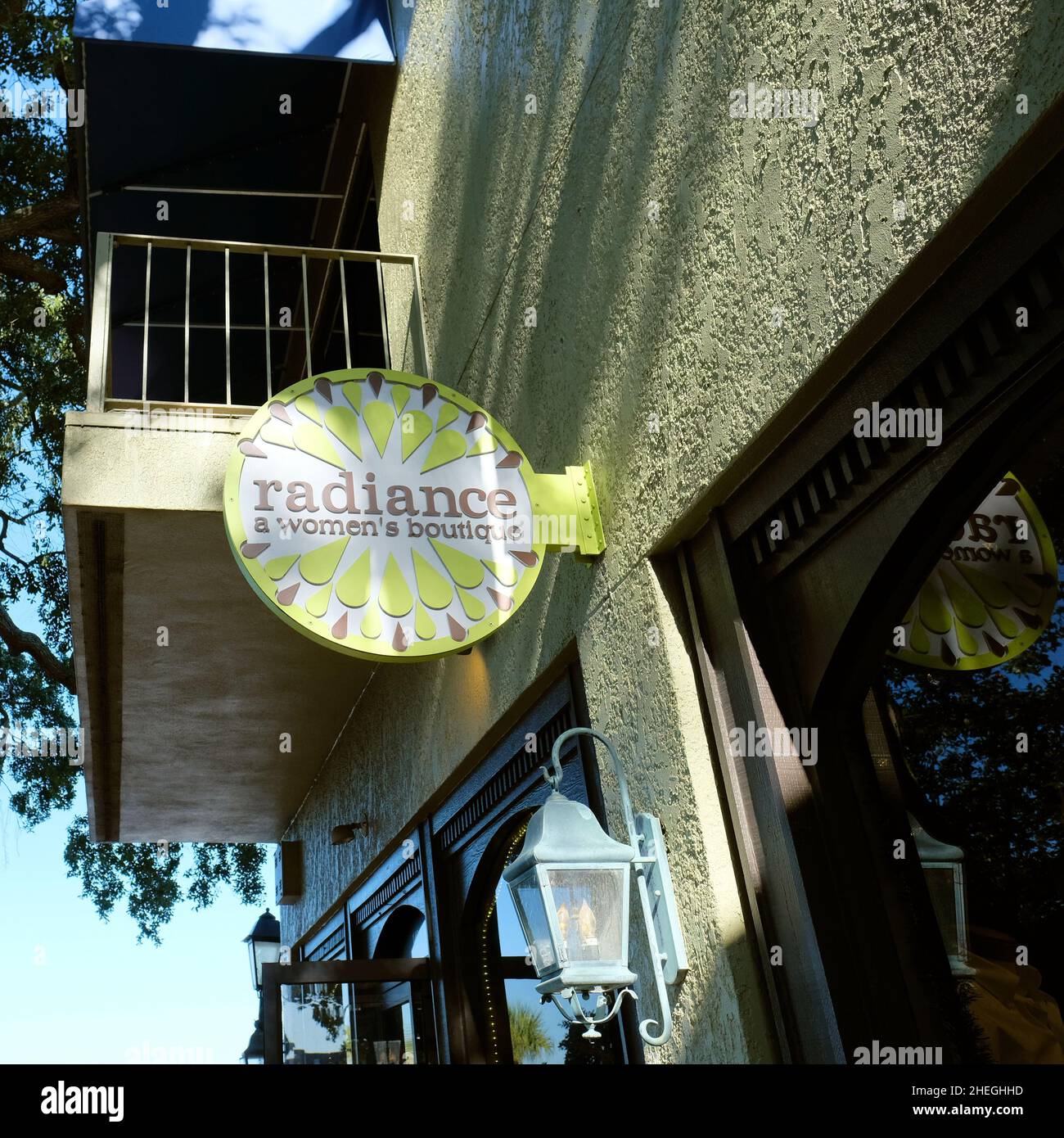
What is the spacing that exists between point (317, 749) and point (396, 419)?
5147mm

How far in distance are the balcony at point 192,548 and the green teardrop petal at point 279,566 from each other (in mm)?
1525

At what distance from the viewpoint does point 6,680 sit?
1352 centimetres

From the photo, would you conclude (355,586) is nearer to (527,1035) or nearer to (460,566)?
(460,566)

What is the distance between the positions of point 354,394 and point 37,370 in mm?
9977

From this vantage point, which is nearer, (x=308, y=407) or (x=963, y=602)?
(x=963, y=602)

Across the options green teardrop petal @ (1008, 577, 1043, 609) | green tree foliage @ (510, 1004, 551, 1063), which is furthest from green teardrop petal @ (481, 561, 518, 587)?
green tree foliage @ (510, 1004, 551, 1063)

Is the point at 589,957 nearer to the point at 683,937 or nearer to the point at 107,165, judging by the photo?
the point at 683,937

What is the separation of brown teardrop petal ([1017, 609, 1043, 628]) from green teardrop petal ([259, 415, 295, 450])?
1823mm

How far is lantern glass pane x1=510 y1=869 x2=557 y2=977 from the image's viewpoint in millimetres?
2373

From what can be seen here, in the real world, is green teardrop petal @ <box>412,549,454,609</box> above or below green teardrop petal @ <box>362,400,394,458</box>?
below

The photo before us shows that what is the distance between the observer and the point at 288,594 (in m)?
2.80

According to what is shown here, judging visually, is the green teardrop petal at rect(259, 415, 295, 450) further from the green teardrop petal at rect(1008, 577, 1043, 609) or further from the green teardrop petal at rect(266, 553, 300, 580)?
the green teardrop petal at rect(1008, 577, 1043, 609)

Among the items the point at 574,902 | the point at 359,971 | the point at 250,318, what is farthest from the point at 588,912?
the point at 250,318
